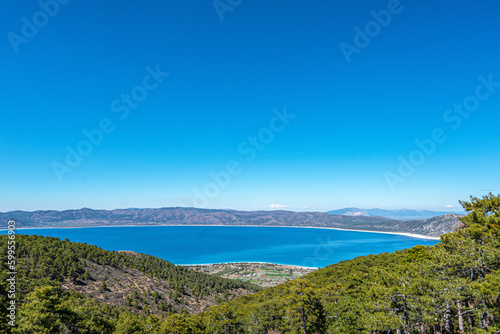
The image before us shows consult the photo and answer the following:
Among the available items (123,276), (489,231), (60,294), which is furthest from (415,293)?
(123,276)

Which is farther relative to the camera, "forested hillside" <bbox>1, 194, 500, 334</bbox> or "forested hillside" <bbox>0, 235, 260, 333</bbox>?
"forested hillside" <bbox>0, 235, 260, 333</bbox>

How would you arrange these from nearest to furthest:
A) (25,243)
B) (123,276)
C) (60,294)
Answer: (60,294) < (25,243) < (123,276)

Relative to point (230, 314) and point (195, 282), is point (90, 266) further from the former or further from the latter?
point (230, 314)

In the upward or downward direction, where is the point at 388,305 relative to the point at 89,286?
upward

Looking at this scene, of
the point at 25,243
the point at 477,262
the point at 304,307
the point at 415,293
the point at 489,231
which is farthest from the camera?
the point at 25,243

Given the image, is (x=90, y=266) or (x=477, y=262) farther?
(x=90, y=266)

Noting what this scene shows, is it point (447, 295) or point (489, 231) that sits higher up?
point (489, 231)

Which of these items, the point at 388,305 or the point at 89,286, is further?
the point at 89,286

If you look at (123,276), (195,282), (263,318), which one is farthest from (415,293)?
(195,282)

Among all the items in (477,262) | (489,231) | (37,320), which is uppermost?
(489,231)

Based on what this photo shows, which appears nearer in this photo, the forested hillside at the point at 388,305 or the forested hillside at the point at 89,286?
the forested hillside at the point at 388,305
